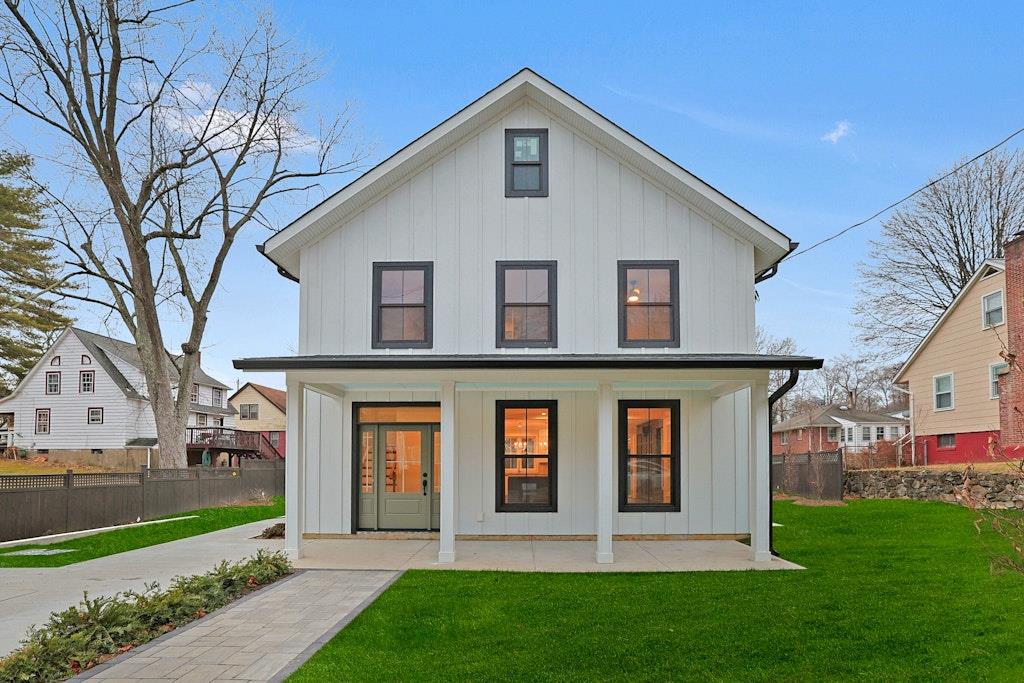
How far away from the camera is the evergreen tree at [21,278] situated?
35.3 m

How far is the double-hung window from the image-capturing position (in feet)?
71.2

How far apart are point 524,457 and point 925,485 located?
11.9m

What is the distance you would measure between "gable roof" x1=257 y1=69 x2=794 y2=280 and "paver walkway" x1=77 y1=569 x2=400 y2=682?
5921 mm

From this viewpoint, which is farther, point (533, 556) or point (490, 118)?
point (490, 118)

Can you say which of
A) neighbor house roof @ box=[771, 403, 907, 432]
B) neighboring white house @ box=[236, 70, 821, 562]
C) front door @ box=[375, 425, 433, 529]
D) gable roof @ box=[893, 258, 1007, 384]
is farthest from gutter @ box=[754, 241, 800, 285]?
neighbor house roof @ box=[771, 403, 907, 432]

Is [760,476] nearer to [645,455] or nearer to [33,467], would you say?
[645,455]

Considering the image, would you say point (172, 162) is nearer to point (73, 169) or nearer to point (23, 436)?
point (73, 169)

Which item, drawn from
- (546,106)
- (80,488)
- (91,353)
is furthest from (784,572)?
(91,353)

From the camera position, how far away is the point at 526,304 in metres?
12.8

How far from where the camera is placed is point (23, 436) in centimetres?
3944

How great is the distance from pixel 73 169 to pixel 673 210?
56.1ft

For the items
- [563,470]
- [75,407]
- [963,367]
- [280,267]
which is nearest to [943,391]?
[963,367]

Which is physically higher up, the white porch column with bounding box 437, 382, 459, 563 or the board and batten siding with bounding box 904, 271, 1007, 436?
the board and batten siding with bounding box 904, 271, 1007, 436

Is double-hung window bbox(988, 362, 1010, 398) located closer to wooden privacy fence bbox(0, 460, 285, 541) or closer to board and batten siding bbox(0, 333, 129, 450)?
wooden privacy fence bbox(0, 460, 285, 541)
